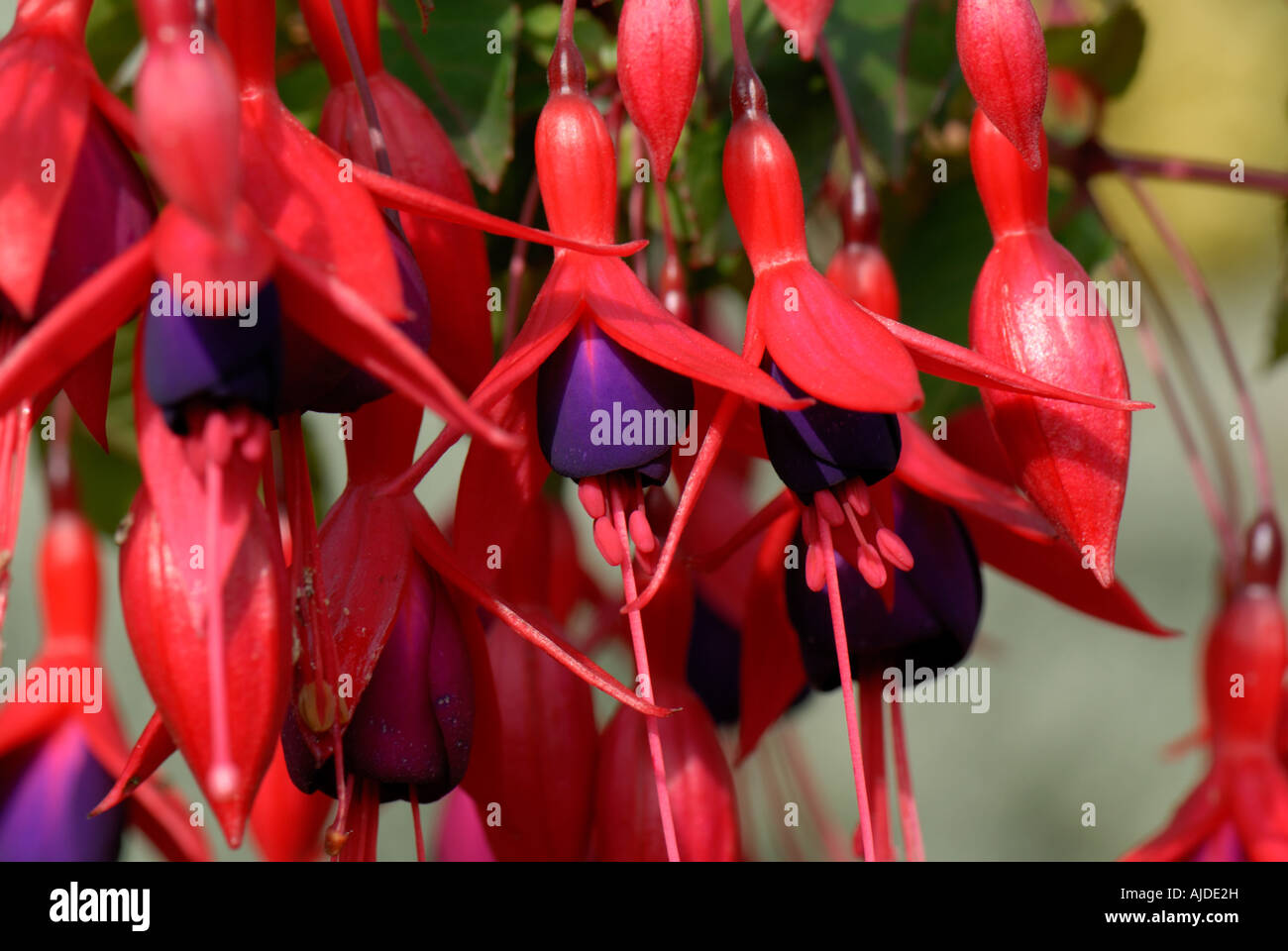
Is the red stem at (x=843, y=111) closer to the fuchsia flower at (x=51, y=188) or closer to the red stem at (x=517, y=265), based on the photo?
the red stem at (x=517, y=265)

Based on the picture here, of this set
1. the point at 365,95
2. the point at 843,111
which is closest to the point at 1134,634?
the point at 843,111

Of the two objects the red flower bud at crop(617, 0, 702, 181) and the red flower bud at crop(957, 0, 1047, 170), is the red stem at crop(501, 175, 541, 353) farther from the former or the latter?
the red flower bud at crop(957, 0, 1047, 170)

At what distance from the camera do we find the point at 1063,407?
0.66 m

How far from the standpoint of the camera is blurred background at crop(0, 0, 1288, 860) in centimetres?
211

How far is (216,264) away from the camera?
0.49m

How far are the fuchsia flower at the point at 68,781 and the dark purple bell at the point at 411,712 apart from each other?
0.64ft

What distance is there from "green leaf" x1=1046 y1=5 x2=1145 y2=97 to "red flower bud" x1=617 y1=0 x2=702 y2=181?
58 cm

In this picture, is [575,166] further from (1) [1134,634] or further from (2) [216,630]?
(1) [1134,634]
